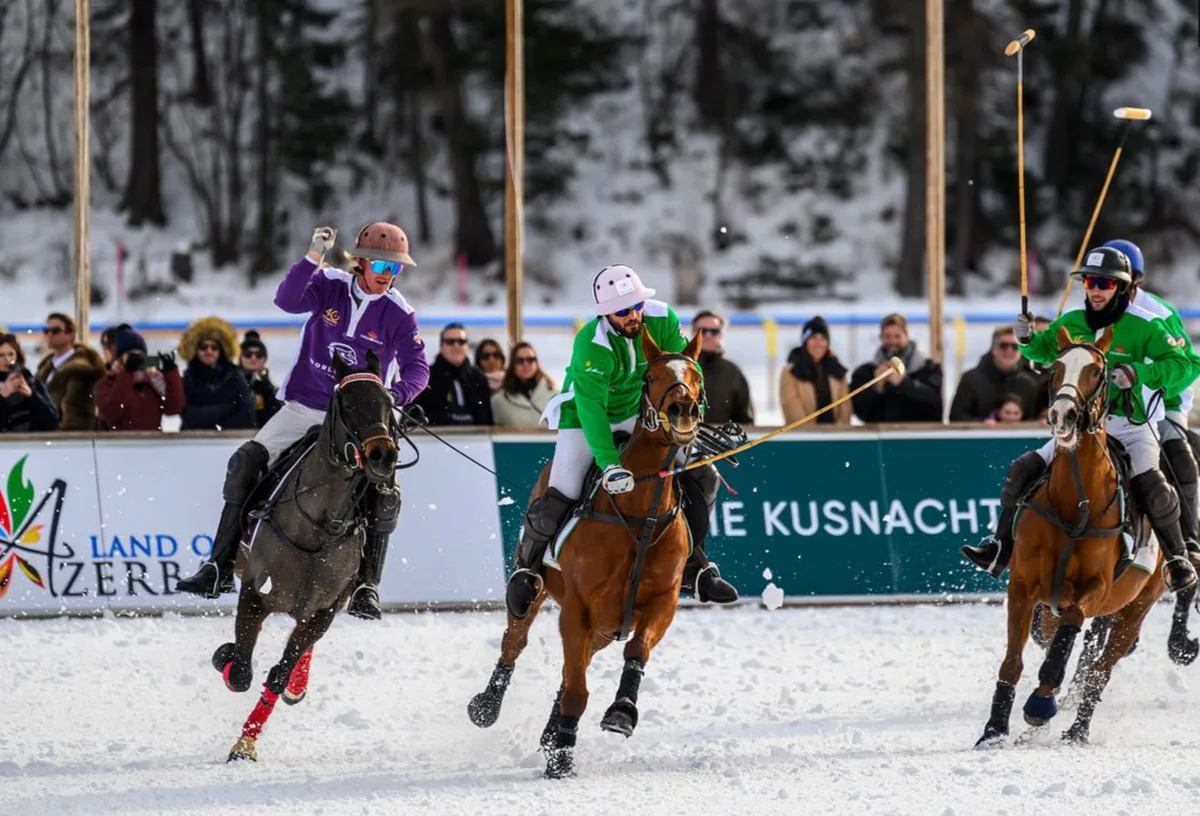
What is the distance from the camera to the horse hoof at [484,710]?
29.9 ft

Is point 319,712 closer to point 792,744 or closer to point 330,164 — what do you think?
point 792,744

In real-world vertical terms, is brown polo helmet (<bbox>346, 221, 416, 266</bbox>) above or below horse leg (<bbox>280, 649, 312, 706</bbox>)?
above

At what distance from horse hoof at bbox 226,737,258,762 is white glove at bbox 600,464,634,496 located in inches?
84.7

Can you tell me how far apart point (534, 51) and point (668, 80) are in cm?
327

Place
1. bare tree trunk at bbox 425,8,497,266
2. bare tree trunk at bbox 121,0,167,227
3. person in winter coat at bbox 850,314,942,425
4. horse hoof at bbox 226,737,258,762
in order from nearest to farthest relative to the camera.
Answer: horse hoof at bbox 226,737,258,762
person in winter coat at bbox 850,314,942,425
bare tree trunk at bbox 425,8,497,266
bare tree trunk at bbox 121,0,167,227

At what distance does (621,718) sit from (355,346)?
7.88 ft

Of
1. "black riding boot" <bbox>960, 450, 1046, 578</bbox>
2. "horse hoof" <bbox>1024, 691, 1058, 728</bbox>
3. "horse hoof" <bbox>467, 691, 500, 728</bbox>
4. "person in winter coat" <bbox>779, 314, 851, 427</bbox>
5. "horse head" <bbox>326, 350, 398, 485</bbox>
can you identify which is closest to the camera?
"horse head" <bbox>326, 350, 398, 485</bbox>

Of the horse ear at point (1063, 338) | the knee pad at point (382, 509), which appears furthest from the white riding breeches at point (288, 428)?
the horse ear at point (1063, 338)

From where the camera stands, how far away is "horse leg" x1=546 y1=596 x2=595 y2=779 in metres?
8.20

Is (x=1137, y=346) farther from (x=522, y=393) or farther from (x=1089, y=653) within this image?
(x=522, y=393)

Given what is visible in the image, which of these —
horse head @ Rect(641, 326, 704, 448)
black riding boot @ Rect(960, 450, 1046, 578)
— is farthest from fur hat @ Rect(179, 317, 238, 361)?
horse head @ Rect(641, 326, 704, 448)

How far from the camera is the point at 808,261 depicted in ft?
119

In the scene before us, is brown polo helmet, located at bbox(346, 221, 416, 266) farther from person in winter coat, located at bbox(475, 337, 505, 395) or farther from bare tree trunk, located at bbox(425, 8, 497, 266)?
bare tree trunk, located at bbox(425, 8, 497, 266)

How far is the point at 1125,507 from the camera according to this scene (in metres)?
9.32
